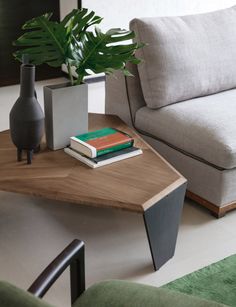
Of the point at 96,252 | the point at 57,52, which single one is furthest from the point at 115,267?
the point at 57,52

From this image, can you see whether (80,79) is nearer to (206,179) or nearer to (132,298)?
(206,179)

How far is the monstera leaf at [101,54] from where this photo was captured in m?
2.14

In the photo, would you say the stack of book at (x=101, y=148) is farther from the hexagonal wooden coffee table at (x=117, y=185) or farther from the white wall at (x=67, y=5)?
the white wall at (x=67, y=5)

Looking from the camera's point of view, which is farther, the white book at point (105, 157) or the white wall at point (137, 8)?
the white wall at point (137, 8)

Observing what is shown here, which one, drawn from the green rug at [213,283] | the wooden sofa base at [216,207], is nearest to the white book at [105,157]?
the wooden sofa base at [216,207]

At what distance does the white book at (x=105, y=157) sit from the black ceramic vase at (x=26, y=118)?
0.17 m

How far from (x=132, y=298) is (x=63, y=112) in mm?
1073

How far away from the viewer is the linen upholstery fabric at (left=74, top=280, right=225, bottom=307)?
1291 millimetres

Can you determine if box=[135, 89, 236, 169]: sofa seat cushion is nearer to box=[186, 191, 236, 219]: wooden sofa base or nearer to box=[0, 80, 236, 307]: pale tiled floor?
box=[186, 191, 236, 219]: wooden sofa base

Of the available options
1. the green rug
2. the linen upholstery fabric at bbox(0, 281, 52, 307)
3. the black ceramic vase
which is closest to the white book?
the black ceramic vase

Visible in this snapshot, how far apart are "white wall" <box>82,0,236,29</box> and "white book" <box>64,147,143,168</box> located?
223 centimetres

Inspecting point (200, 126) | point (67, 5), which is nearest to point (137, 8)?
point (67, 5)

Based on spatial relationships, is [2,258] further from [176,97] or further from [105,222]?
[176,97]

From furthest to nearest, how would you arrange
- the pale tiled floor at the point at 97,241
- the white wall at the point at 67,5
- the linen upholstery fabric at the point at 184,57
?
the white wall at the point at 67,5 → the linen upholstery fabric at the point at 184,57 → the pale tiled floor at the point at 97,241
